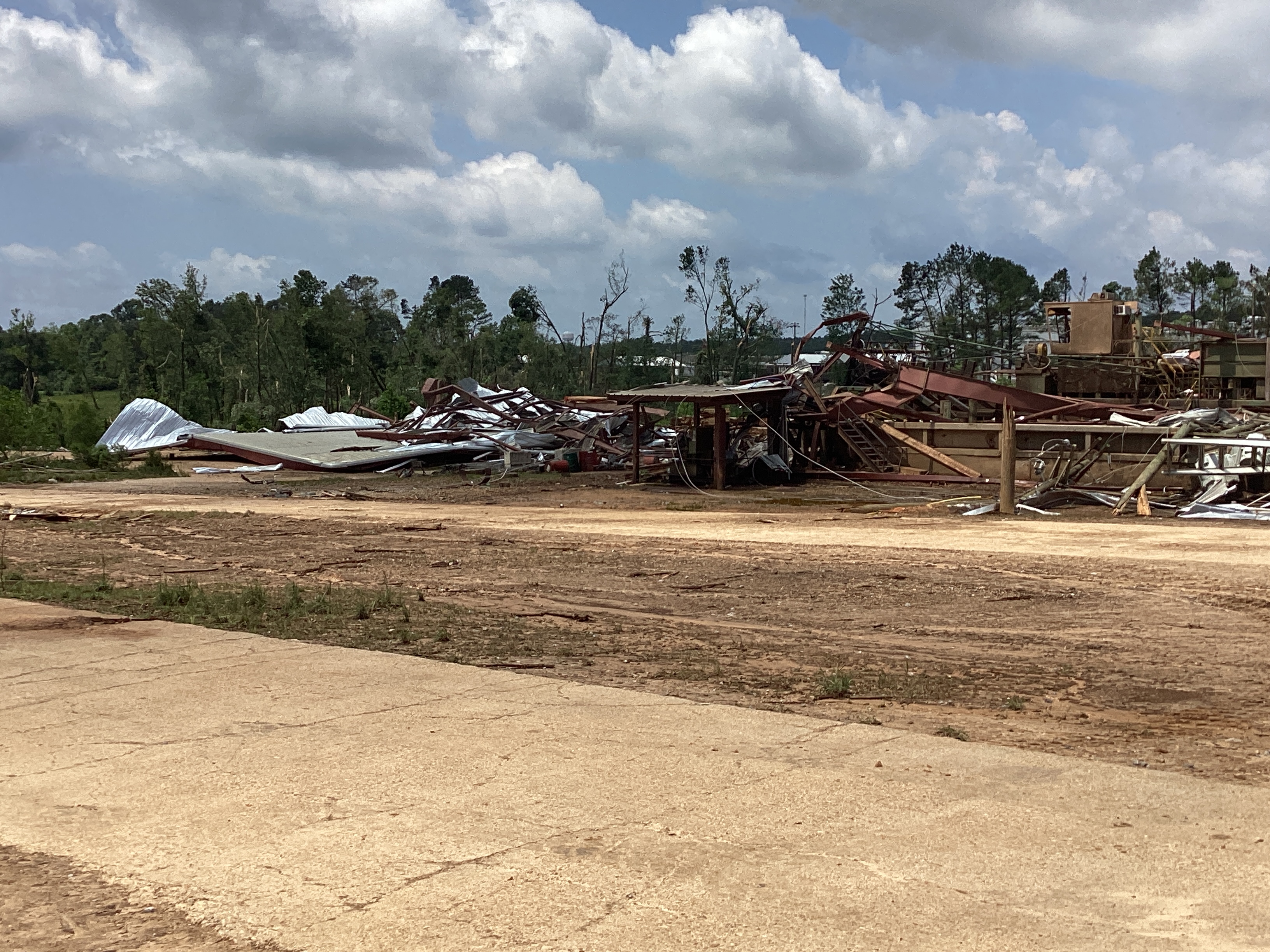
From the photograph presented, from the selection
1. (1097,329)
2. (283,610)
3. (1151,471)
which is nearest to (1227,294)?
(1097,329)

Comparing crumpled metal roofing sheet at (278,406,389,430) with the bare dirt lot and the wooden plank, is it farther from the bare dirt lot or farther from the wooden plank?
the bare dirt lot

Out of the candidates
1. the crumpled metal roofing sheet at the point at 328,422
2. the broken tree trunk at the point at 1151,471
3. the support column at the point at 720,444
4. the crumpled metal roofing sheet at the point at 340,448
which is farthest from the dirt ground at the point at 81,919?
the crumpled metal roofing sheet at the point at 328,422

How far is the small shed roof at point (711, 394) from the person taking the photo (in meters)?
30.0

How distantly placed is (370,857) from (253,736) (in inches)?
93.0

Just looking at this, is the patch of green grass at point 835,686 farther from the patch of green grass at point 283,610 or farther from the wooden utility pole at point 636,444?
the wooden utility pole at point 636,444

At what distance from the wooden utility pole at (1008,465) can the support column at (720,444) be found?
8.84 metres

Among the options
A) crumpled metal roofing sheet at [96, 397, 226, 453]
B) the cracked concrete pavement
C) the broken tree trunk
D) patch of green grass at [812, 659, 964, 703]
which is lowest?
patch of green grass at [812, 659, 964, 703]

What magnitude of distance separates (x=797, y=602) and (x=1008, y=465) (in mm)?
10443

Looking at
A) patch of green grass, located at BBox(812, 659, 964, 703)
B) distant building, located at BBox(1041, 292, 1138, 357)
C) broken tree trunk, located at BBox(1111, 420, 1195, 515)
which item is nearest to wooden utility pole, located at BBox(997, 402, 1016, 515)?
broken tree trunk, located at BBox(1111, 420, 1195, 515)

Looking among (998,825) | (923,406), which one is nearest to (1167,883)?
(998,825)

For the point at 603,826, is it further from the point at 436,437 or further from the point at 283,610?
the point at 436,437

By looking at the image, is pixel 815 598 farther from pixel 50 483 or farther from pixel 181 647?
pixel 50 483

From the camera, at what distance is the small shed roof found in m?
30.0

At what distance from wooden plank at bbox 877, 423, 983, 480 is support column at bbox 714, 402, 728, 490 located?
171 inches
